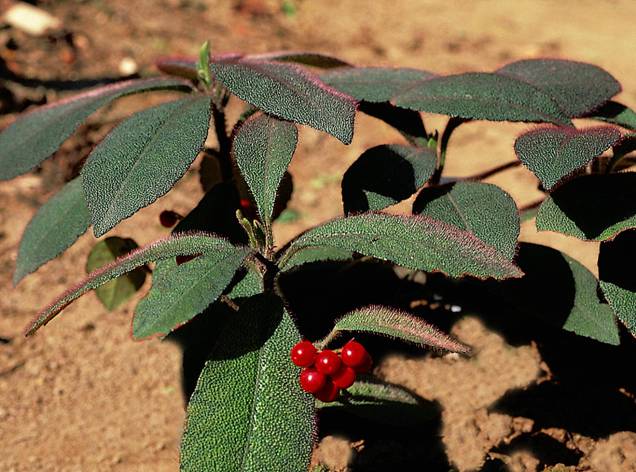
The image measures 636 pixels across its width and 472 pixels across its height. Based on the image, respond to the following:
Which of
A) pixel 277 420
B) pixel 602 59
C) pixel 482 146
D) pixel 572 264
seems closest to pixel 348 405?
pixel 277 420

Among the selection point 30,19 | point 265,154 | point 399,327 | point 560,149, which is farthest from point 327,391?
point 30,19

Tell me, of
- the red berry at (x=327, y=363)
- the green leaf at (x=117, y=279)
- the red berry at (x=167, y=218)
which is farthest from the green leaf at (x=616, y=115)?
the green leaf at (x=117, y=279)

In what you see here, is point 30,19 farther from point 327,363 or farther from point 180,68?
point 327,363

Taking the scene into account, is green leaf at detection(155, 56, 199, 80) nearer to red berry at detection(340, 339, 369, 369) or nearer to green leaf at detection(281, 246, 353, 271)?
green leaf at detection(281, 246, 353, 271)

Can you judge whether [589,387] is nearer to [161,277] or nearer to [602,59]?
[161,277]

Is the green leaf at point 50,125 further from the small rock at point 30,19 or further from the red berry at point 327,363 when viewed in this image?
the small rock at point 30,19

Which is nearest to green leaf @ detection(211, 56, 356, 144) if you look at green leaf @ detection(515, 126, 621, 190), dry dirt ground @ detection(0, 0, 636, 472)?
green leaf @ detection(515, 126, 621, 190)
